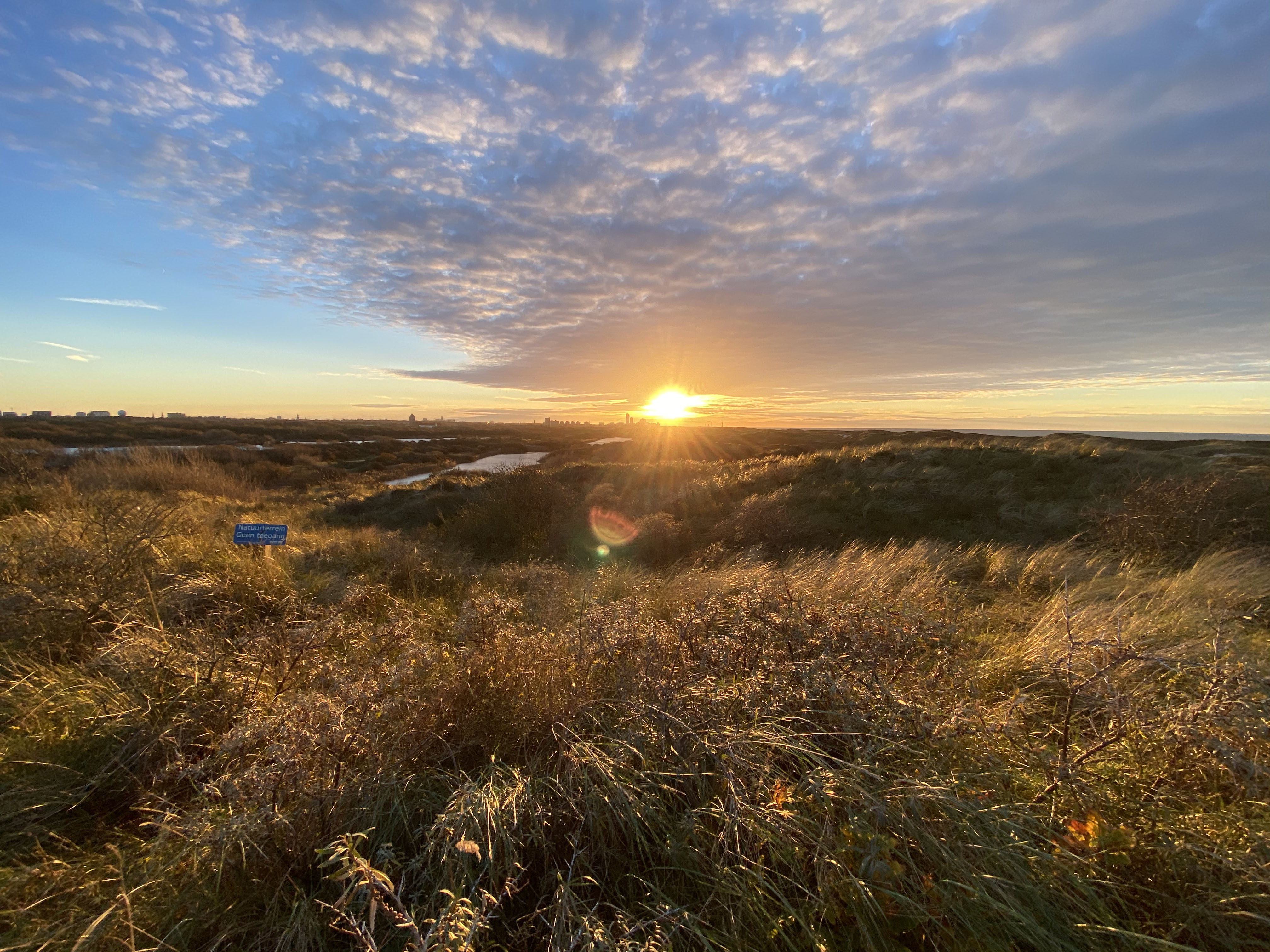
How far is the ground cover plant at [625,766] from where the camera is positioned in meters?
1.85

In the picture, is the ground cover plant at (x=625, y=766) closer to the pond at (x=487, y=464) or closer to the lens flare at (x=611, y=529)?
the lens flare at (x=611, y=529)

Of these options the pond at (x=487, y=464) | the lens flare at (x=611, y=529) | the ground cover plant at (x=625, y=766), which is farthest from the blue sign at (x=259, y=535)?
the pond at (x=487, y=464)

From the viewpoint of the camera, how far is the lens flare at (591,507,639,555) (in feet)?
43.1

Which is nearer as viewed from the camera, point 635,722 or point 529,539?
point 635,722

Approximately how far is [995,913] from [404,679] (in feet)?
9.53

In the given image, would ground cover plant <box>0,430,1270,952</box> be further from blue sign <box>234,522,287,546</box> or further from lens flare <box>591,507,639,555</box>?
lens flare <box>591,507,639,555</box>

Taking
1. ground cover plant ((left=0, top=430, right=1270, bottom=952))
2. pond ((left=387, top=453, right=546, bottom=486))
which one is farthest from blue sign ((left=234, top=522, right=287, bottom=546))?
pond ((left=387, top=453, right=546, bottom=486))

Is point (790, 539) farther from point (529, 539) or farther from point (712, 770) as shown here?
point (712, 770)

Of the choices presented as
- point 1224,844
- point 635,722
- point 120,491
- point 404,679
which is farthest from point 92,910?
point 120,491

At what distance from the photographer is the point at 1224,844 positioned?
1981 mm

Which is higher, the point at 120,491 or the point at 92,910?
the point at 120,491

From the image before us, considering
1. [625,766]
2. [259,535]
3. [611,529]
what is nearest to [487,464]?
[611,529]

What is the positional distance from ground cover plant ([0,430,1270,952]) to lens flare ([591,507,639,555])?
7.42m

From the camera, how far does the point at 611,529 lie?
14.8m
